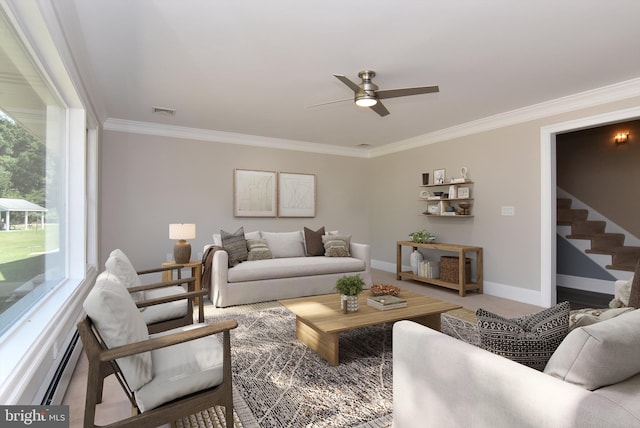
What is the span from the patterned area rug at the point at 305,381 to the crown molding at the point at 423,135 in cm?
284

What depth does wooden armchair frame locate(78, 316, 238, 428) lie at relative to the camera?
1.29 meters

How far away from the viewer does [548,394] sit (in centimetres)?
97

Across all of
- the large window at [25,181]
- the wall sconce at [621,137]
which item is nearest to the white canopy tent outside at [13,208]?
the large window at [25,181]

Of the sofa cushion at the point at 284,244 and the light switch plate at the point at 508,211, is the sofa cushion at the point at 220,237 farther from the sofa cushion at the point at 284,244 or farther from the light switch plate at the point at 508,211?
the light switch plate at the point at 508,211

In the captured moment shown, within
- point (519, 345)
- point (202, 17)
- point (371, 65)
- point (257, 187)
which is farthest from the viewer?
point (257, 187)

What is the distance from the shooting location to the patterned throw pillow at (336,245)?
4.99m

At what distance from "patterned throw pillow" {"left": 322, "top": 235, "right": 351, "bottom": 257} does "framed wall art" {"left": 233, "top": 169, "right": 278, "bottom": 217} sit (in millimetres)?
1346

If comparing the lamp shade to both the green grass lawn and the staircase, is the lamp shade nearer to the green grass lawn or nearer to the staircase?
the green grass lawn

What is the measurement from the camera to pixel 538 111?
4203mm

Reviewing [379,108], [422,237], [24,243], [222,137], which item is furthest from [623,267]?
[24,243]

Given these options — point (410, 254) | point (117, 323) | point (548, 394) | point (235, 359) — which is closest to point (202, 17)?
point (117, 323)

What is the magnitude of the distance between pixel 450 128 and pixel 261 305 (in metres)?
3.89

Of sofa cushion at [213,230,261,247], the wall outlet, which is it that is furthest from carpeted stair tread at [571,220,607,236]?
sofa cushion at [213,230,261,247]

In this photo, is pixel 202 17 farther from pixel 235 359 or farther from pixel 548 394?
pixel 548 394
